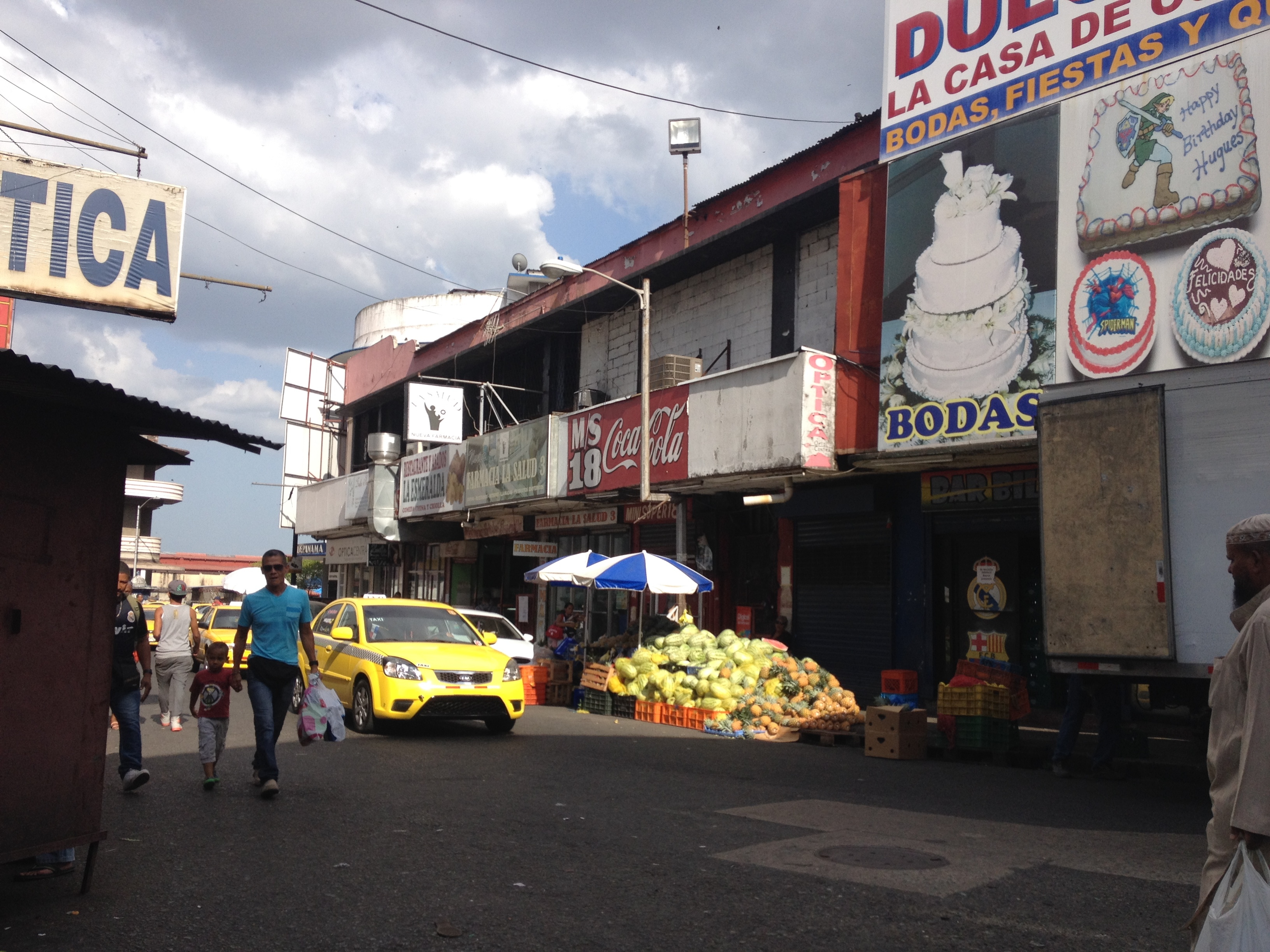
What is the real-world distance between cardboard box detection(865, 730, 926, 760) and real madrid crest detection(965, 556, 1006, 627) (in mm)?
4006

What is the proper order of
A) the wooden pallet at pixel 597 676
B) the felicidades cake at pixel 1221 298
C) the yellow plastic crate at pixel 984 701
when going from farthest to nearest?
1. the wooden pallet at pixel 597 676
2. the yellow plastic crate at pixel 984 701
3. the felicidades cake at pixel 1221 298

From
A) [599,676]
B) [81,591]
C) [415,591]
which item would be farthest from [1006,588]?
[415,591]

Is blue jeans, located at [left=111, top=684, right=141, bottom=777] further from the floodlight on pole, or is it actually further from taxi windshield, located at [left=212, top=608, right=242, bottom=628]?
the floodlight on pole

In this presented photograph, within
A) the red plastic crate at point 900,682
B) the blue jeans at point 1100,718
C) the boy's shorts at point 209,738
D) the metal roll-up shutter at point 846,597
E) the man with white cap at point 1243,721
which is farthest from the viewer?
the metal roll-up shutter at point 846,597

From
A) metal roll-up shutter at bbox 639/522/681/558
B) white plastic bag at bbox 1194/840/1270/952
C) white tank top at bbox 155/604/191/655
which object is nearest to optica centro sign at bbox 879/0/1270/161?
metal roll-up shutter at bbox 639/522/681/558

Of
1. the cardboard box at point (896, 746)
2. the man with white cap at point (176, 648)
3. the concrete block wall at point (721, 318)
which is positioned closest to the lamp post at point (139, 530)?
the concrete block wall at point (721, 318)

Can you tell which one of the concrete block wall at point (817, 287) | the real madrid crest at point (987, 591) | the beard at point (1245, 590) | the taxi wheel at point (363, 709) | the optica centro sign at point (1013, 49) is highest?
the optica centro sign at point (1013, 49)

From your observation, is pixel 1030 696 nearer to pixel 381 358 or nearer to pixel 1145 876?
pixel 1145 876

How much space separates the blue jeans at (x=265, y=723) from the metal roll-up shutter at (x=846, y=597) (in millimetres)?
10821

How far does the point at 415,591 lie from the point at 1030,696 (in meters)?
22.2

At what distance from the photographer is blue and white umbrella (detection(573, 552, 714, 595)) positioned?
16.4 m

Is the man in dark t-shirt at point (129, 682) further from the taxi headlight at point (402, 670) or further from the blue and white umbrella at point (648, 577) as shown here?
the blue and white umbrella at point (648, 577)

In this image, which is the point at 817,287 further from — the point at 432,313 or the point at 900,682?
the point at 432,313

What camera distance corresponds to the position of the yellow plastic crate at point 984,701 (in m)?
12.3
